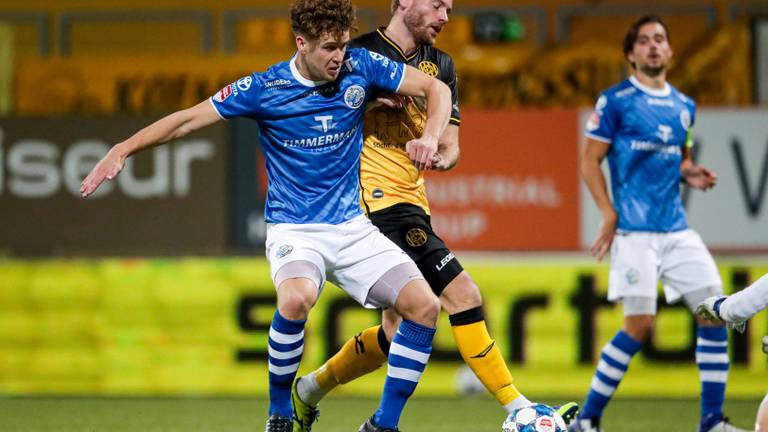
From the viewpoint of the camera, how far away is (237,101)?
5.33m

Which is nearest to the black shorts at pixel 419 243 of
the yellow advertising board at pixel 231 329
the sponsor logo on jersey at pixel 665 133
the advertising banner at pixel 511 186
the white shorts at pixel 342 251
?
the white shorts at pixel 342 251

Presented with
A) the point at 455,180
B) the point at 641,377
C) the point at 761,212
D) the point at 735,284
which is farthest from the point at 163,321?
the point at 761,212

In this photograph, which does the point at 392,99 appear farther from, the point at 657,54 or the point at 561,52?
the point at 561,52

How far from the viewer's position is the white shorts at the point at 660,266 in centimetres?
649

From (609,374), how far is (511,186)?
417 cm

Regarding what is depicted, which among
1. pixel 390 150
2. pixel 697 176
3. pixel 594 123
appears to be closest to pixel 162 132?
pixel 390 150

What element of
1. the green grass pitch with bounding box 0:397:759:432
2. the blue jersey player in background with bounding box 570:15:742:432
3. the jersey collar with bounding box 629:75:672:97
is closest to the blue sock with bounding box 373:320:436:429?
the blue jersey player in background with bounding box 570:15:742:432

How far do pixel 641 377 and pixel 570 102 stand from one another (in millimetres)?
3654

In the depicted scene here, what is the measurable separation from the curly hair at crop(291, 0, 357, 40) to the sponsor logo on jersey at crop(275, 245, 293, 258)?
842 millimetres

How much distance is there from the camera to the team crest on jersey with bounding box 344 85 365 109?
213 inches

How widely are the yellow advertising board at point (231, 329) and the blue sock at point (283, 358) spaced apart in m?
3.71

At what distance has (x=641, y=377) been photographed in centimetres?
897

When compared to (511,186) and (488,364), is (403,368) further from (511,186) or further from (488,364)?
(511,186)

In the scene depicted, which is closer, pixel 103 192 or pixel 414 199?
pixel 414 199
